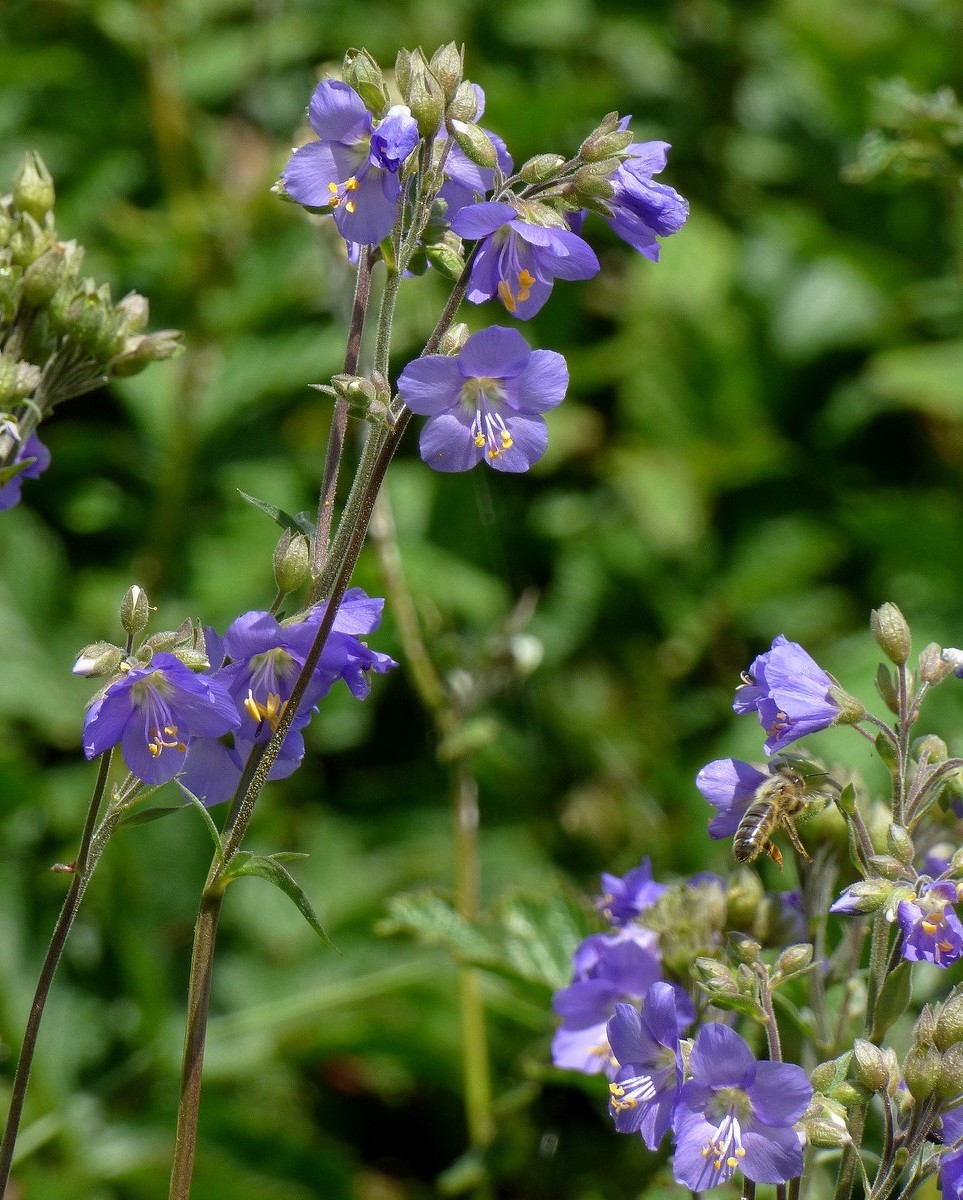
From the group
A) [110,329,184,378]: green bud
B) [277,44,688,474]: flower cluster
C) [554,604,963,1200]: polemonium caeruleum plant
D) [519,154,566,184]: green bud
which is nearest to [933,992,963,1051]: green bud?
[554,604,963,1200]: polemonium caeruleum plant

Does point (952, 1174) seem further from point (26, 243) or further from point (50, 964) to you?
point (26, 243)

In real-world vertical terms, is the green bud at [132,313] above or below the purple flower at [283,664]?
above

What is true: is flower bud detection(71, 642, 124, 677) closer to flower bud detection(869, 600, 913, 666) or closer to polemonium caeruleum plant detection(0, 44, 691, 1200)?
polemonium caeruleum plant detection(0, 44, 691, 1200)

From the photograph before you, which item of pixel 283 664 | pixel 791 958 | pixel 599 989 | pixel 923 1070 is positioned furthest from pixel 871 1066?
pixel 283 664

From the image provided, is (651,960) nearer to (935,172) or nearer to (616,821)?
(935,172)

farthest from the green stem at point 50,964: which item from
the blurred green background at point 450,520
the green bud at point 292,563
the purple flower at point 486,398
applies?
the blurred green background at point 450,520

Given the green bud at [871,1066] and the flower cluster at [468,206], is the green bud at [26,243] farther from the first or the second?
the green bud at [871,1066]

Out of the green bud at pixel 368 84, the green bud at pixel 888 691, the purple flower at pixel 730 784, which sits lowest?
the purple flower at pixel 730 784
